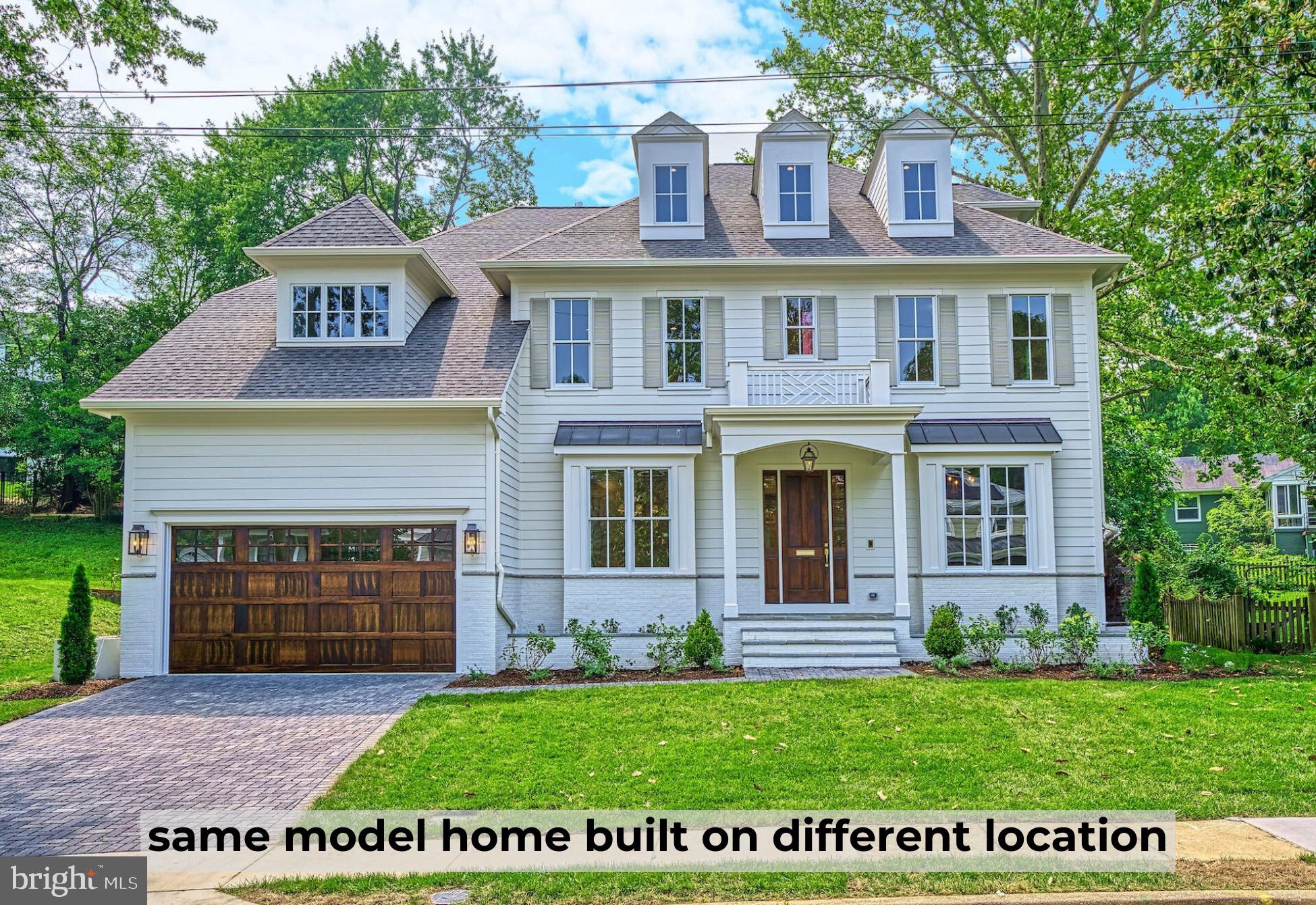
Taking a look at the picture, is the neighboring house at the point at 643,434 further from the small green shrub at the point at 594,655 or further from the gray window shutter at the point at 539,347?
the small green shrub at the point at 594,655

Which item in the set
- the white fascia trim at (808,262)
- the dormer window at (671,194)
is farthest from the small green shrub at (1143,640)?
the dormer window at (671,194)

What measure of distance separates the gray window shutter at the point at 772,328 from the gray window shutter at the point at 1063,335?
183 inches

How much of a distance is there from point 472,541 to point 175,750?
5.40m

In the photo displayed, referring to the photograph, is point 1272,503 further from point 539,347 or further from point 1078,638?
point 539,347

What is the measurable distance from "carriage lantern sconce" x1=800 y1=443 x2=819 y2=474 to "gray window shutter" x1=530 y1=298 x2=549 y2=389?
445 cm

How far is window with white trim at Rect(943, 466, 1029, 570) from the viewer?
15992 mm

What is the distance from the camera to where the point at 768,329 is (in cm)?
1683

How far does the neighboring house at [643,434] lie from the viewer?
14.6 m

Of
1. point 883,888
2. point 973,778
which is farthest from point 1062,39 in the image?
point 883,888

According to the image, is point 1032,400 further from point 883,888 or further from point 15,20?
point 15,20

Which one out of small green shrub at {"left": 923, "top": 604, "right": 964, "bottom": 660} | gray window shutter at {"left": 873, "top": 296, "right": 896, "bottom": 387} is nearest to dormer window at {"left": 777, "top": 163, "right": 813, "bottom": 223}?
gray window shutter at {"left": 873, "top": 296, "right": 896, "bottom": 387}

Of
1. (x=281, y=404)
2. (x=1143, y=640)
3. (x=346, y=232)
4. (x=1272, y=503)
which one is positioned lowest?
(x=1143, y=640)

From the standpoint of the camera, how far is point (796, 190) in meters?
17.6

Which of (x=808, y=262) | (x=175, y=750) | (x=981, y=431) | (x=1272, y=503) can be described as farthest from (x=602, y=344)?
(x=1272, y=503)
